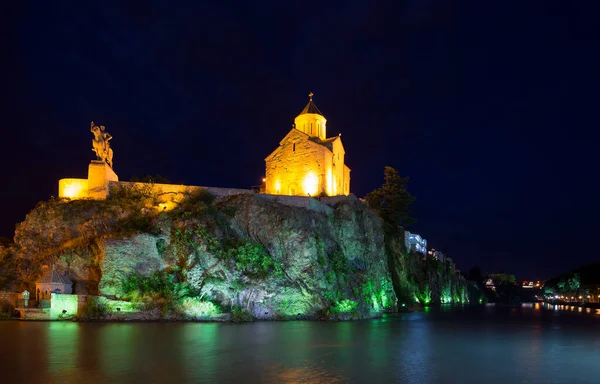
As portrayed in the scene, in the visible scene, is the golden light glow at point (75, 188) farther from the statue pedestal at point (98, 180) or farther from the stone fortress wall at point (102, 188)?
the statue pedestal at point (98, 180)

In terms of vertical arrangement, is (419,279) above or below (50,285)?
below

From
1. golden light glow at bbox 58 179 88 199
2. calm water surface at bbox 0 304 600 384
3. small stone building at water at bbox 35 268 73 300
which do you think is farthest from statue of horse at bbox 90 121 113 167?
calm water surface at bbox 0 304 600 384

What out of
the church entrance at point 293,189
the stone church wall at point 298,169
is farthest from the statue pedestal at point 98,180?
the church entrance at point 293,189

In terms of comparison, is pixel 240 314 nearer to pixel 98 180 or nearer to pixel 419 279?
pixel 98 180

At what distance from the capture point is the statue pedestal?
36.3 metres

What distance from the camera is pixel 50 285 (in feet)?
97.5

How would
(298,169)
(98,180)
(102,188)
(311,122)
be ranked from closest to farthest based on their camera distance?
(102,188) < (98,180) < (298,169) < (311,122)

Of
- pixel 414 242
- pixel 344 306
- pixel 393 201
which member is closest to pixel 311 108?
pixel 393 201

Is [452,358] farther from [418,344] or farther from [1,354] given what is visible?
[1,354]

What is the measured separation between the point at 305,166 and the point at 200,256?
17.7 meters

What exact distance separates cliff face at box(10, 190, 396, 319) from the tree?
21.8m

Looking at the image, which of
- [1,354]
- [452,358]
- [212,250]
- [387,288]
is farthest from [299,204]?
[1,354]

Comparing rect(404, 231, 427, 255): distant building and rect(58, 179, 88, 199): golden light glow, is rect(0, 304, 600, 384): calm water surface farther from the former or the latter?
rect(404, 231, 427, 255): distant building

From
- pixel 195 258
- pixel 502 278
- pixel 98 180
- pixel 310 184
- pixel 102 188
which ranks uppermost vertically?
pixel 310 184
